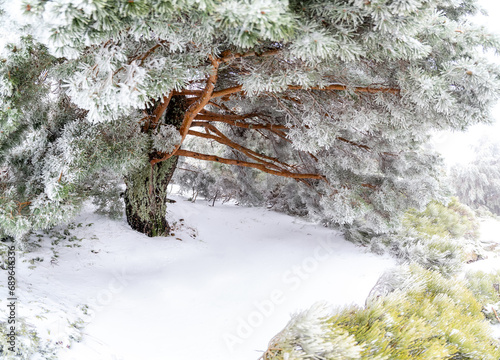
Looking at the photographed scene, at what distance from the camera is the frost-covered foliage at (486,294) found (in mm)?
3227

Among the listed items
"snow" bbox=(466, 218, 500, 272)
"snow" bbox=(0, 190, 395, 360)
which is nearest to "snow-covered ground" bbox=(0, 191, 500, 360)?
"snow" bbox=(0, 190, 395, 360)

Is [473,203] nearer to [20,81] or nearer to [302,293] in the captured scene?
[302,293]

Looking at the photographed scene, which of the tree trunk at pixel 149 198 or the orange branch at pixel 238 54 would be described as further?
the tree trunk at pixel 149 198

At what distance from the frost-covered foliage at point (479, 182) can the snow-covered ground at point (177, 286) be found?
1095 centimetres

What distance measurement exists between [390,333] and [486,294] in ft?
9.96

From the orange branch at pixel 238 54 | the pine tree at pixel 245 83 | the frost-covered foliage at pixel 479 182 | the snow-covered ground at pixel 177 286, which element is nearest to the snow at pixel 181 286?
the snow-covered ground at pixel 177 286

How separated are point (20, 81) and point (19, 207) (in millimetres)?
966

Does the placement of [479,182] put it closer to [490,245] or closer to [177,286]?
[490,245]

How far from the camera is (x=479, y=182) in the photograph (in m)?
12.7

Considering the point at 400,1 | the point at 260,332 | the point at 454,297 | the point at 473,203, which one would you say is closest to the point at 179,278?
the point at 260,332

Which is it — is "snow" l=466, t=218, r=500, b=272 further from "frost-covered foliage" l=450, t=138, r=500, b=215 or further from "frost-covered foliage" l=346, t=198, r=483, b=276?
"frost-covered foliage" l=450, t=138, r=500, b=215

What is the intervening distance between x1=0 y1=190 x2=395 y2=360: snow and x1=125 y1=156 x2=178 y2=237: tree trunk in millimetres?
215

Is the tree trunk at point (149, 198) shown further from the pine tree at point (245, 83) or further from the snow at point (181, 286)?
the snow at point (181, 286)

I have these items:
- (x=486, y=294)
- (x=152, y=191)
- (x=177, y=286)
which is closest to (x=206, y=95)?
(x=177, y=286)
